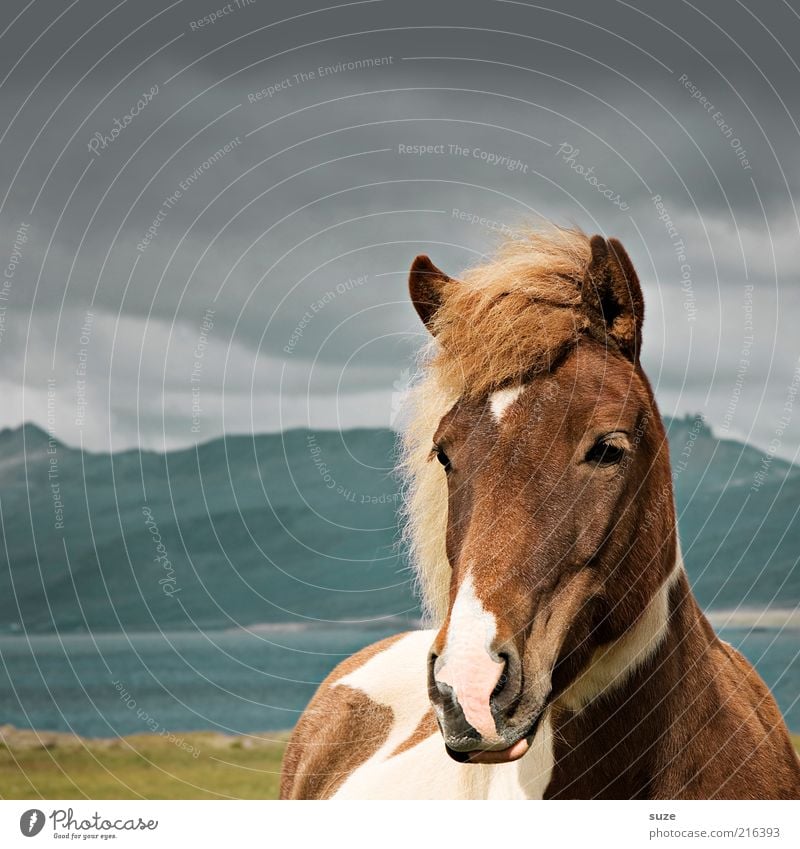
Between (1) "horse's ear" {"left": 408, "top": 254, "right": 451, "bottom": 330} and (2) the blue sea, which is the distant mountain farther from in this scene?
(1) "horse's ear" {"left": 408, "top": 254, "right": 451, "bottom": 330}

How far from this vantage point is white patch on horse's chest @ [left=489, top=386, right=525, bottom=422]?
2.46 m

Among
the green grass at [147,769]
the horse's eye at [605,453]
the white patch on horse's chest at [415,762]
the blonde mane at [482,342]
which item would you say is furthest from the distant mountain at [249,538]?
the horse's eye at [605,453]

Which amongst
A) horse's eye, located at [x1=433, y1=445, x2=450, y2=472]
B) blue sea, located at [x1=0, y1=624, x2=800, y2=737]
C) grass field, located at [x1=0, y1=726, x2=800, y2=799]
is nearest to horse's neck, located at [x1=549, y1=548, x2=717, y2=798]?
horse's eye, located at [x1=433, y1=445, x2=450, y2=472]

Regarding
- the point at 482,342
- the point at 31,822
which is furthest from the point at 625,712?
the point at 31,822

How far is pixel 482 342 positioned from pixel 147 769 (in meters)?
7.46

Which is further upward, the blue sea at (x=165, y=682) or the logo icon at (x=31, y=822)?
the logo icon at (x=31, y=822)

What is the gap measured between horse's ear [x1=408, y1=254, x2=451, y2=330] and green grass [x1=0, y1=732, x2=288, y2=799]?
9.66 feet

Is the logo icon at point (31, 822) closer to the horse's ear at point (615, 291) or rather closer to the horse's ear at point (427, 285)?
the horse's ear at point (427, 285)

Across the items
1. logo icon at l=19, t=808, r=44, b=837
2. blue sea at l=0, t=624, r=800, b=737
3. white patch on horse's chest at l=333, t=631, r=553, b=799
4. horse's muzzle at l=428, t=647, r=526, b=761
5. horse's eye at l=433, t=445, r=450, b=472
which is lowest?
blue sea at l=0, t=624, r=800, b=737

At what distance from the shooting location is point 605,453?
7.98 ft

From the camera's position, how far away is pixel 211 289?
4.31 m

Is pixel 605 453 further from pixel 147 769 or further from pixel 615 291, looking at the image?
pixel 147 769

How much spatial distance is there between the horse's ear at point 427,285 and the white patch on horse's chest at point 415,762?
1.31 metres

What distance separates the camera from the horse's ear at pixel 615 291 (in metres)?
2.56
